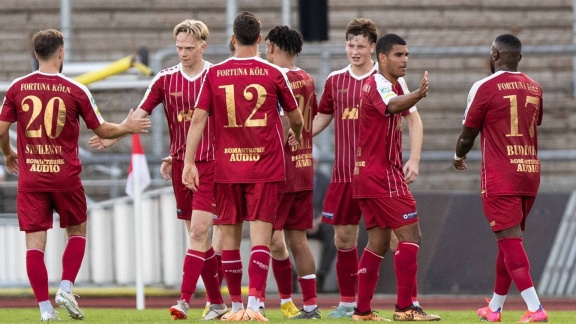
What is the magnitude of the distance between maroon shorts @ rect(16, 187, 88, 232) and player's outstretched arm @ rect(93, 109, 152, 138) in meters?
0.49

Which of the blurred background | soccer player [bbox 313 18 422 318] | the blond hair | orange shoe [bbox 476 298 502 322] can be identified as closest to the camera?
orange shoe [bbox 476 298 502 322]

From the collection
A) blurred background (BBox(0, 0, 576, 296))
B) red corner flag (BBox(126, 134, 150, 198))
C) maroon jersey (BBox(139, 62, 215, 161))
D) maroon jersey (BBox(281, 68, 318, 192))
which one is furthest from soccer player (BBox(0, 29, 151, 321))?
blurred background (BBox(0, 0, 576, 296))

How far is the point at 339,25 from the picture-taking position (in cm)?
2180

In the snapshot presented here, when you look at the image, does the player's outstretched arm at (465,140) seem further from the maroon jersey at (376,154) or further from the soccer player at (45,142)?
the soccer player at (45,142)

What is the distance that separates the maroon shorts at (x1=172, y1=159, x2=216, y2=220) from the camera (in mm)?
10508

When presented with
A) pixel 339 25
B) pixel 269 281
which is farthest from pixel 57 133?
pixel 339 25

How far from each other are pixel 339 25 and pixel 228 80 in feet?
40.6

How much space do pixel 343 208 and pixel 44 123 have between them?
2.51 meters

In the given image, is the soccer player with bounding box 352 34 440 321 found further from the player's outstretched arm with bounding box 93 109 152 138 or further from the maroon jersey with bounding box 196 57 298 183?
the player's outstretched arm with bounding box 93 109 152 138

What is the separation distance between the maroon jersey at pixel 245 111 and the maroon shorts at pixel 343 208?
4.58ft

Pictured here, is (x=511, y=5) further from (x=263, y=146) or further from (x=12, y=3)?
(x=263, y=146)

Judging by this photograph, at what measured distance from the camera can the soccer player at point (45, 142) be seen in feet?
33.9

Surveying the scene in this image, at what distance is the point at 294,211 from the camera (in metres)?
10.9

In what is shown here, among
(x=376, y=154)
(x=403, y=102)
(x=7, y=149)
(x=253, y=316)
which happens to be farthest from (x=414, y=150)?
(x=7, y=149)
